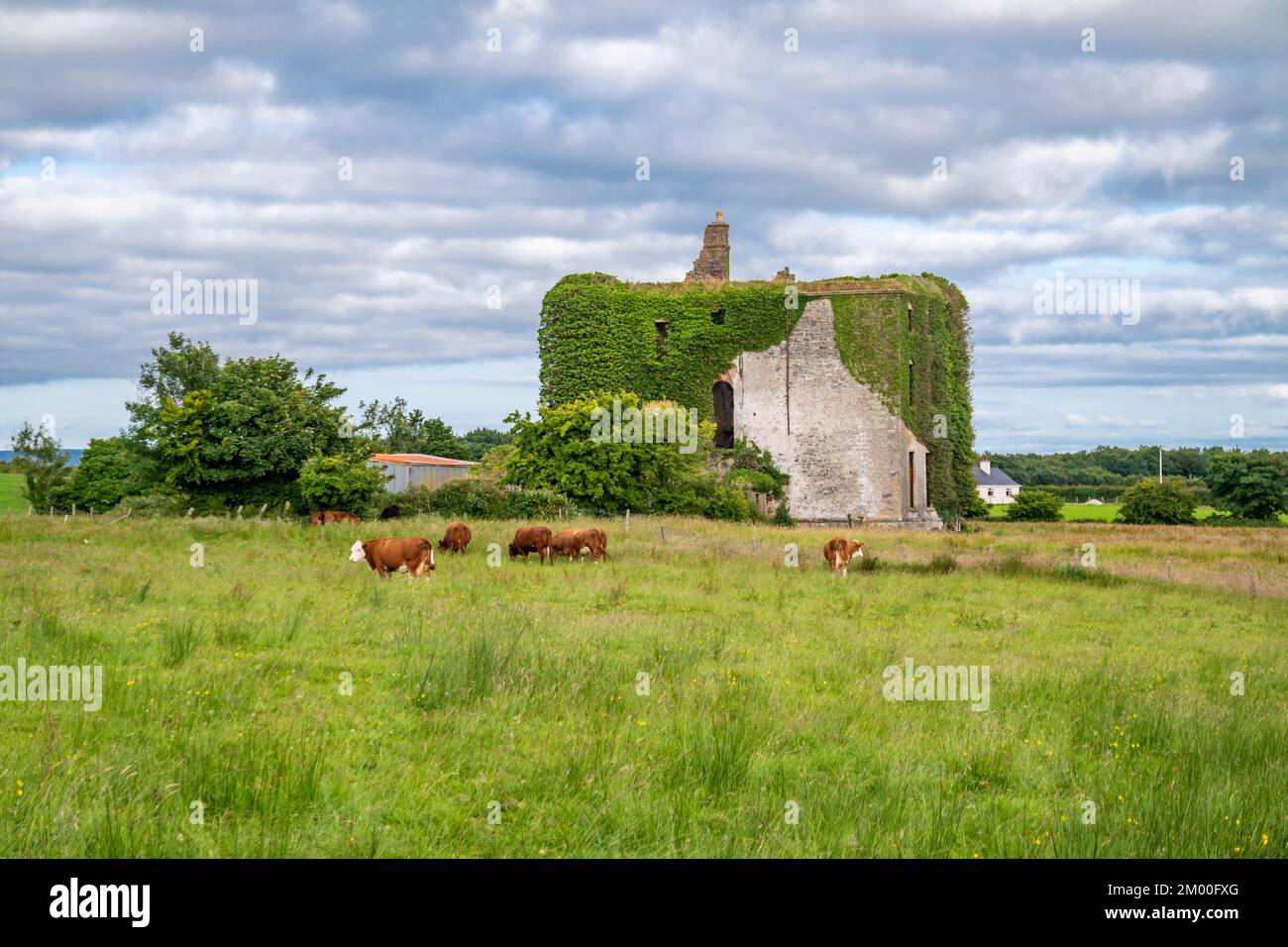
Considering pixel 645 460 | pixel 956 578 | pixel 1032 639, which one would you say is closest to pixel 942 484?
pixel 645 460

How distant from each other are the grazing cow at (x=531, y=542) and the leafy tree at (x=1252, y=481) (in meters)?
48.1

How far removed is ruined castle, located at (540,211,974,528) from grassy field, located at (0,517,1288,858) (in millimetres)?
27428

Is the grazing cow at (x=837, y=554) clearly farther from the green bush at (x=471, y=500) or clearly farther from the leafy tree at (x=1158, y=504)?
the leafy tree at (x=1158, y=504)

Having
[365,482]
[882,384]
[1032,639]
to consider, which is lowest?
[1032,639]

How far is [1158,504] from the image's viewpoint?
58469 millimetres

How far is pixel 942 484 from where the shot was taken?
163 ft

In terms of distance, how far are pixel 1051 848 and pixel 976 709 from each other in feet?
12.8

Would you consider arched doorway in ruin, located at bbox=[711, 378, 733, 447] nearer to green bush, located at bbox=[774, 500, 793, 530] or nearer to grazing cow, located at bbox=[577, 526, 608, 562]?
green bush, located at bbox=[774, 500, 793, 530]

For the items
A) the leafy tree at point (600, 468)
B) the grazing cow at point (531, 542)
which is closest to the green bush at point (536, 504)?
the leafy tree at point (600, 468)

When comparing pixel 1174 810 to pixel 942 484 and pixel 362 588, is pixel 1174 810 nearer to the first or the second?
pixel 362 588

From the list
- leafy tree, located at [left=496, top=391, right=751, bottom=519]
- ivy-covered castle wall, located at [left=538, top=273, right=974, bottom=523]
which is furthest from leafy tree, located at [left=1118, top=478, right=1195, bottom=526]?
leafy tree, located at [left=496, top=391, right=751, bottom=519]

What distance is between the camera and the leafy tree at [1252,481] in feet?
184

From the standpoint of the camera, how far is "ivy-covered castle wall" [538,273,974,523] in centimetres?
4616
